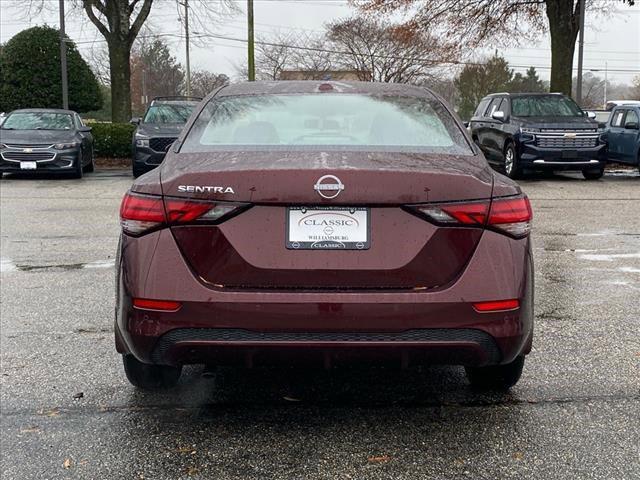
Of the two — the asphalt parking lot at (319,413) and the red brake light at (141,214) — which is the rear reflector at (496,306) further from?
the red brake light at (141,214)

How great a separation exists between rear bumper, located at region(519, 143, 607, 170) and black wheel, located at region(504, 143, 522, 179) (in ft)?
0.53

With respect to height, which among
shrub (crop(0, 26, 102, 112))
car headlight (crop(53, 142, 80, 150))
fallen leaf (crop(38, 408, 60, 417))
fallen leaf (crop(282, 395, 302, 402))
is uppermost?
shrub (crop(0, 26, 102, 112))

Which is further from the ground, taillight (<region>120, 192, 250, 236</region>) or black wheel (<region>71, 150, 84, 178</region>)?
taillight (<region>120, 192, 250, 236</region>)

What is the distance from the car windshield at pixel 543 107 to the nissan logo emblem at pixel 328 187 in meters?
13.4

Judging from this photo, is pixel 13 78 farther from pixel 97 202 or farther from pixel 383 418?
pixel 383 418

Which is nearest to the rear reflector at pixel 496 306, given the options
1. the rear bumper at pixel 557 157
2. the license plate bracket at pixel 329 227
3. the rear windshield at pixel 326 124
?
the license plate bracket at pixel 329 227

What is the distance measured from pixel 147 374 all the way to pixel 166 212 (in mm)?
1030

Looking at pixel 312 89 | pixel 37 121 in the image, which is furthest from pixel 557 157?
pixel 312 89

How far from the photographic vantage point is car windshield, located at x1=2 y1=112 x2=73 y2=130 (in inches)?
631

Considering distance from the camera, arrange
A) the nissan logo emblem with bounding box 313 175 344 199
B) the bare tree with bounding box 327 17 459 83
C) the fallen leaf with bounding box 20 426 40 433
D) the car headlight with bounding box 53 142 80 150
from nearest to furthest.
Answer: the nissan logo emblem with bounding box 313 175 344 199, the fallen leaf with bounding box 20 426 40 433, the car headlight with bounding box 53 142 80 150, the bare tree with bounding box 327 17 459 83

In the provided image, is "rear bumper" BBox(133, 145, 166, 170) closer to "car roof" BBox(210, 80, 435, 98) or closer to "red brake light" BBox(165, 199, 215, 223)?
"car roof" BBox(210, 80, 435, 98)

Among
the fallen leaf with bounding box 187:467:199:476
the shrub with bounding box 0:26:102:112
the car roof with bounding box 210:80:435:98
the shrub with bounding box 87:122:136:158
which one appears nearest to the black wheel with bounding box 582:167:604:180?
the shrub with bounding box 87:122:136:158

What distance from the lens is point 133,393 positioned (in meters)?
3.76

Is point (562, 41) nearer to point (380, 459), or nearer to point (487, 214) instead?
point (487, 214)
